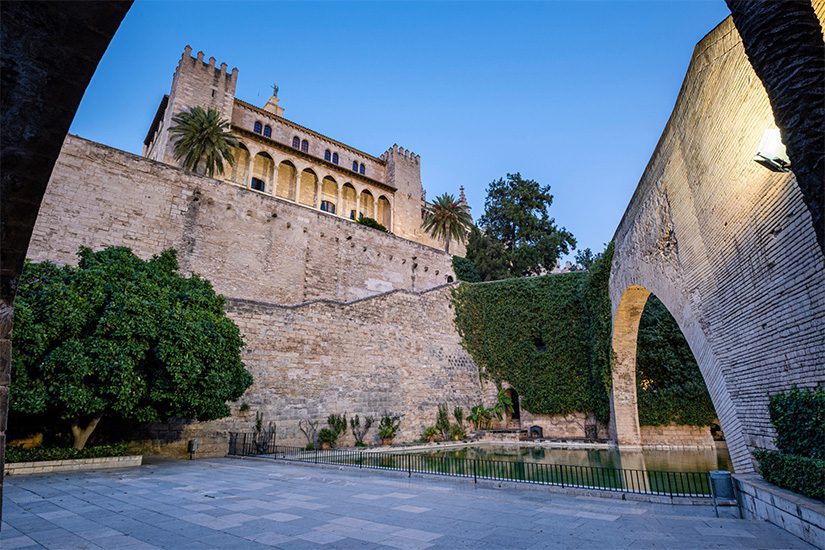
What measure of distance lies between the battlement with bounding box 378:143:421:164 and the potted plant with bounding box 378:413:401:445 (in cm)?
2812

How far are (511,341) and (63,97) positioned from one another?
23.5m

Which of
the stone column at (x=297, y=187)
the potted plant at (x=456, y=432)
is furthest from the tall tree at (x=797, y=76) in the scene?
the stone column at (x=297, y=187)

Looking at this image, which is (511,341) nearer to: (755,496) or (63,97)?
(755,496)

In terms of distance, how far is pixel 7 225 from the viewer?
2.41 metres

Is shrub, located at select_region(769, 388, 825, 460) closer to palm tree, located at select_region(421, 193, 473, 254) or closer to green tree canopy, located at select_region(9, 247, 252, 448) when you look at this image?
green tree canopy, located at select_region(9, 247, 252, 448)

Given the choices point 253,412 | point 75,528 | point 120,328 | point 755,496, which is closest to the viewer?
point 75,528

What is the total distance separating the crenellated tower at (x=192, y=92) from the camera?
28250 mm

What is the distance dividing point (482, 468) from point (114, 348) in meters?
9.77

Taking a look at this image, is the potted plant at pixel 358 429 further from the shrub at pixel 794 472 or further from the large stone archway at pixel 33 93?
the large stone archway at pixel 33 93

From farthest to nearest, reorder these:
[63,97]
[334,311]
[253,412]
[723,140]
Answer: [334,311]
[253,412]
[723,140]
[63,97]

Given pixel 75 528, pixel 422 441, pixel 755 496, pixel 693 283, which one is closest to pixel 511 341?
pixel 422 441

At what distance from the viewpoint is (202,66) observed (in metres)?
29.6

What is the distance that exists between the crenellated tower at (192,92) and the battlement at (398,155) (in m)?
15.0

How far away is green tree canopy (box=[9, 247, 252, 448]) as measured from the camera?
9898 millimetres
